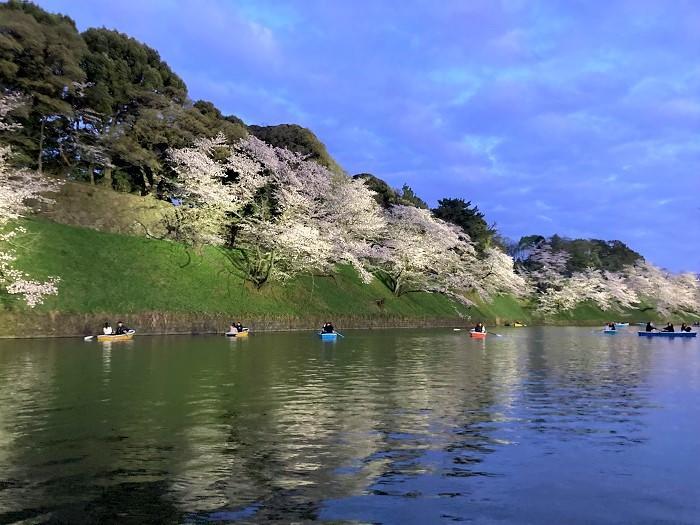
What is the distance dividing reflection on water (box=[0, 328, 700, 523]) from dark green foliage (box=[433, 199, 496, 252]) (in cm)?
7628

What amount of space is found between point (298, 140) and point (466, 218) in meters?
36.1

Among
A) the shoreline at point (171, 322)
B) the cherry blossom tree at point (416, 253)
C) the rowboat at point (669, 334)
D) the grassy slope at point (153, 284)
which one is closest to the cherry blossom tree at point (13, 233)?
the grassy slope at point (153, 284)

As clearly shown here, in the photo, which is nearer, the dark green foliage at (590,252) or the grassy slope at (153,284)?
the grassy slope at (153,284)

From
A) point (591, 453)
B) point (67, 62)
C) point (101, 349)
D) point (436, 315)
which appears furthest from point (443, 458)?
point (436, 315)

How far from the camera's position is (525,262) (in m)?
139

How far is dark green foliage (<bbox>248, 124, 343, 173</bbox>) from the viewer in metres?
81.5

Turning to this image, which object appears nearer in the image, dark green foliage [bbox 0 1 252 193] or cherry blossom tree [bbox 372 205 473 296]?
dark green foliage [bbox 0 1 252 193]

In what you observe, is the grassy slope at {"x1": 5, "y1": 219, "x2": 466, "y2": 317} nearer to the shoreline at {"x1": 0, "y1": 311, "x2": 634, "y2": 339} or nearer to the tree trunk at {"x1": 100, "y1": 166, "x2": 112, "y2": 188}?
the shoreline at {"x1": 0, "y1": 311, "x2": 634, "y2": 339}

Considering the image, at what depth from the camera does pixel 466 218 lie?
104 m

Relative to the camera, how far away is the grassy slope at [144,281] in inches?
1861

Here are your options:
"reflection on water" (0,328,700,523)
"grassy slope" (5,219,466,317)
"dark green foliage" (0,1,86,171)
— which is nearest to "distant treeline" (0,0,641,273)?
"dark green foliage" (0,1,86,171)

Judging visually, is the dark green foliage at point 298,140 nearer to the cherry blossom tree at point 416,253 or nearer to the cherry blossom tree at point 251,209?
the cherry blossom tree at point 251,209

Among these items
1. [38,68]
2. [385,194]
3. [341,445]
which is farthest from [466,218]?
[341,445]

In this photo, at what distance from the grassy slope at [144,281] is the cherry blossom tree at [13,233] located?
1230 mm
